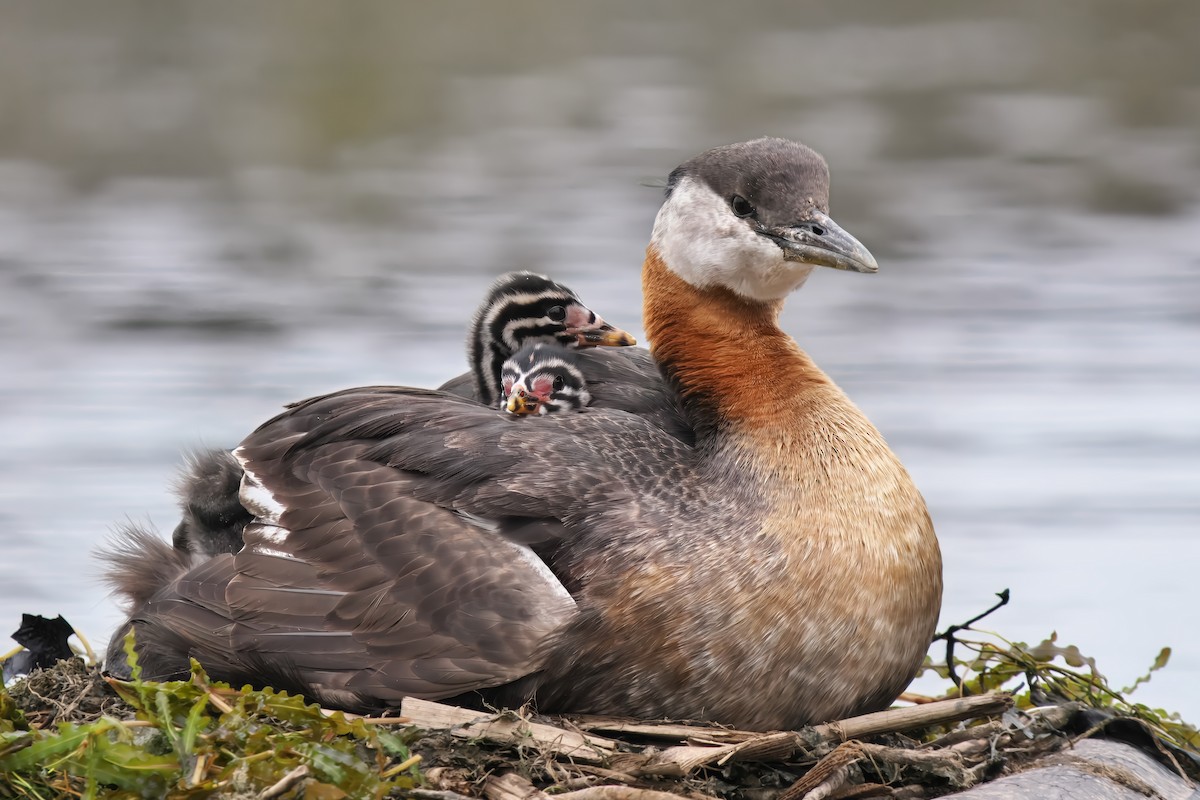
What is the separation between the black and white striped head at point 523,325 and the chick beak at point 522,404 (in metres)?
0.44

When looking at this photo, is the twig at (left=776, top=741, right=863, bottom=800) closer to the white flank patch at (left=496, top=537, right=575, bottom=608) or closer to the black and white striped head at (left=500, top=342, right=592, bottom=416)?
the white flank patch at (left=496, top=537, right=575, bottom=608)

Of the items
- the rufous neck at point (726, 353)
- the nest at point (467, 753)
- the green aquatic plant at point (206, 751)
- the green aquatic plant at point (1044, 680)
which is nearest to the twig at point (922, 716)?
the nest at point (467, 753)

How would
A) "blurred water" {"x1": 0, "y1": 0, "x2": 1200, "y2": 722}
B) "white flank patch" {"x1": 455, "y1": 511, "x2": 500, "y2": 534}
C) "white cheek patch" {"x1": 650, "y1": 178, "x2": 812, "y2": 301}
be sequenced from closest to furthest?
1. "white flank patch" {"x1": 455, "y1": 511, "x2": 500, "y2": 534}
2. "white cheek patch" {"x1": 650, "y1": 178, "x2": 812, "y2": 301}
3. "blurred water" {"x1": 0, "y1": 0, "x2": 1200, "y2": 722}

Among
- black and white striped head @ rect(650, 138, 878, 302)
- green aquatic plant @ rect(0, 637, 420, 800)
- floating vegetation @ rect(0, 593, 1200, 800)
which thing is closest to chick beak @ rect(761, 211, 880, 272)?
black and white striped head @ rect(650, 138, 878, 302)

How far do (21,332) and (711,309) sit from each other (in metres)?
5.98

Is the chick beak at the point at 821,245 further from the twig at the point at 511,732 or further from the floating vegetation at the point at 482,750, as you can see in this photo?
the twig at the point at 511,732

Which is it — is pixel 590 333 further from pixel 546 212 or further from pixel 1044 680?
pixel 546 212

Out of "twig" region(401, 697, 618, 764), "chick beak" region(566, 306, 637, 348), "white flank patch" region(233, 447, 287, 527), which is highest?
"chick beak" region(566, 306, 637, 348)

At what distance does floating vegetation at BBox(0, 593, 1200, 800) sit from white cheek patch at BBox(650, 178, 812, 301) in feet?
4.44

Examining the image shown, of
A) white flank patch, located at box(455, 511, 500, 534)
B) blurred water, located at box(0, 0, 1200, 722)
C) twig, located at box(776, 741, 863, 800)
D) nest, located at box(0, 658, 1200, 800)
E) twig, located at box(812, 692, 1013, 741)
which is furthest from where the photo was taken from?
blurred water, located at box(0, 0, 1200, 722)

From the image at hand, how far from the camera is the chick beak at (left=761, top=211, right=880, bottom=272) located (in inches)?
193

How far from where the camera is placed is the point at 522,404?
17.1ft

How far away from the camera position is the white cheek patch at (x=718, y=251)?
5.05m

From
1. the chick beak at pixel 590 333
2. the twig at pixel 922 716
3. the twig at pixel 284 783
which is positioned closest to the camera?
the twig at pixel 284 783
